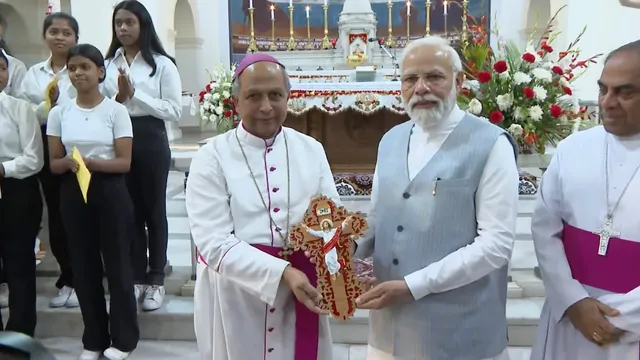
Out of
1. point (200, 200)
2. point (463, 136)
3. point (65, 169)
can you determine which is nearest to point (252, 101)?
point (200, 200)

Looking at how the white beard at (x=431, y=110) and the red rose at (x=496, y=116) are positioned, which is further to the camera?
the red rose at (x=496, y=116)

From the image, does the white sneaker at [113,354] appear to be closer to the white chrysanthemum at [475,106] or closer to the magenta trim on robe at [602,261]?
the magenta trim on robe at [602,261]

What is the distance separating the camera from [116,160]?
302cm

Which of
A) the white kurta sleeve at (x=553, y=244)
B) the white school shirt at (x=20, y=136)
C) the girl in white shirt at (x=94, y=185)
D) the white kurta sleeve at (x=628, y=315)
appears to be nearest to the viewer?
the white kurta sleeve at (x=628, y=315)

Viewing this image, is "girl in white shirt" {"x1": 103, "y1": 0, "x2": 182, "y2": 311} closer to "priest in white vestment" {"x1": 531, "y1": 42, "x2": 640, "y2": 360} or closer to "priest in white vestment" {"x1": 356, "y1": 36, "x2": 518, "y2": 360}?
"priest in white vestment" {"x1": 356, "y1": 36, "x2": 518, "y2": 360}

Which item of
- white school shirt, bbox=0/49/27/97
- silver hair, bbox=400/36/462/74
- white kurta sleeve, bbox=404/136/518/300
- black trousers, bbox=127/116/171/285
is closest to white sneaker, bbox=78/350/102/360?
black trousers, bbox=127/116/171/285

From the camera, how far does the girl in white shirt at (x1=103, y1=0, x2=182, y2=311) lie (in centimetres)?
339

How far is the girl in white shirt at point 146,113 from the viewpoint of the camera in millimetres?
3389

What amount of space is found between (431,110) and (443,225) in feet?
1.20

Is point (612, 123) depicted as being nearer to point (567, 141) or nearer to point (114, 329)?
point (567, 141)

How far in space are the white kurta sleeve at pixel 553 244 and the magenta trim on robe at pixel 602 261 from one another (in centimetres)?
3

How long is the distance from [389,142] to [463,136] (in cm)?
28

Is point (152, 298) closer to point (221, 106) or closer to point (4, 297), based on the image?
point (4, 297)

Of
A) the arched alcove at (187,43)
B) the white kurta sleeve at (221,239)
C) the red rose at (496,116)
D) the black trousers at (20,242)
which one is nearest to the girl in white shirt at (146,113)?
the black trousers at (20,242)
